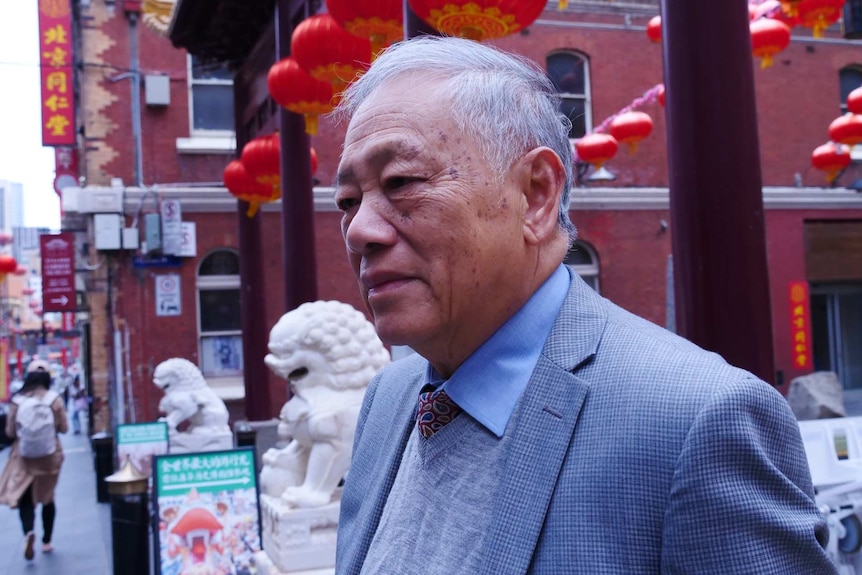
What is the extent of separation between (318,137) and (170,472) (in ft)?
33.8

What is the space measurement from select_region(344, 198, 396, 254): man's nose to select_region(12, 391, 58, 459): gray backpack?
760 centimetres

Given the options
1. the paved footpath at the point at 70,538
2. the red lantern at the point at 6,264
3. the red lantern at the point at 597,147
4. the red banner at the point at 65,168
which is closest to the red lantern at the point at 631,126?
the red lantern at the point at 597,147

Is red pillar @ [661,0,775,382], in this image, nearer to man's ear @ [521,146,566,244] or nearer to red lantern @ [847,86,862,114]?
man's ear @ [521,146,566,244]

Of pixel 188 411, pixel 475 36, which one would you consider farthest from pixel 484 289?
pixel 188 411

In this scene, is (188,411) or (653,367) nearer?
(653,367)

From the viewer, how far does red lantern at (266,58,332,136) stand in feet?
22.4

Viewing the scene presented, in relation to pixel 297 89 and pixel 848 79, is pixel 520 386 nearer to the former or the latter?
pixel 297 89

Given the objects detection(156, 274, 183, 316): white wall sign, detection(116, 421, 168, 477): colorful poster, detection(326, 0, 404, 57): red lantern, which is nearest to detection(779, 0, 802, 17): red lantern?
detection(326, 0, 404, 57): red lantern

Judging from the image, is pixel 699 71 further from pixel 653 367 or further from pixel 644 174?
pixel 644 174

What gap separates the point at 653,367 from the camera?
3.77 ft

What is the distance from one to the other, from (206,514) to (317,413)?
1.23 meters

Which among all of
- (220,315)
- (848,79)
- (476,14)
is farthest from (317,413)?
(848,79)

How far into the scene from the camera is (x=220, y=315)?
48.8 ft

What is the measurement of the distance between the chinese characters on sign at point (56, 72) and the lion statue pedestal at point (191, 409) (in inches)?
274
